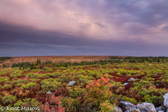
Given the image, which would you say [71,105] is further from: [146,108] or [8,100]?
[8,100]

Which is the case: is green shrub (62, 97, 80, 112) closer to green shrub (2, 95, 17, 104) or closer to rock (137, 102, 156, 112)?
rock (137, 102, 156, 112)

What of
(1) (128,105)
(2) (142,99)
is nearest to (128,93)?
(2) (142,99)

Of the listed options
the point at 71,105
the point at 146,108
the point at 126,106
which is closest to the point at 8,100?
the point at 71,105

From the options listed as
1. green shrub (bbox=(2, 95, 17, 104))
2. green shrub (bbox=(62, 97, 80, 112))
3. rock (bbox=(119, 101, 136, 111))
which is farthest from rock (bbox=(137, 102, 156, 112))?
green shrub (bbox=(2, 95, 17, 104))

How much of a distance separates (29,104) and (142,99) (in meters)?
7.96

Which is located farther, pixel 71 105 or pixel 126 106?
pixel 71 105

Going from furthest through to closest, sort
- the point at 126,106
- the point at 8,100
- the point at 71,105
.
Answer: the point at 8,100
the point at 71,105
the point at 126,106

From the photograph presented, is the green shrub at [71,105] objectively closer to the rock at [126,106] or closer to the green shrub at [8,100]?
the rock at [126,106]

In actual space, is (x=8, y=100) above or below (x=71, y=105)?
below

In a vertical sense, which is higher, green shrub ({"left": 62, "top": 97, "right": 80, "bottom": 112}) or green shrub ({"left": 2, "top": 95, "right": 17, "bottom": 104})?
green shrub ({"left": 62, "top": 97, "right": 80, "bottom": 112})

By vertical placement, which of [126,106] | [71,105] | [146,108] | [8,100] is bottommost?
[8,100]

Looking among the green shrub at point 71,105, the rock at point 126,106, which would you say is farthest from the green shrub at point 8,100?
the rock at point 126,106

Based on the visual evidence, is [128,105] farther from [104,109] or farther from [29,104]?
[29,104]

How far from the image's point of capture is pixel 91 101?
6.60 metres
